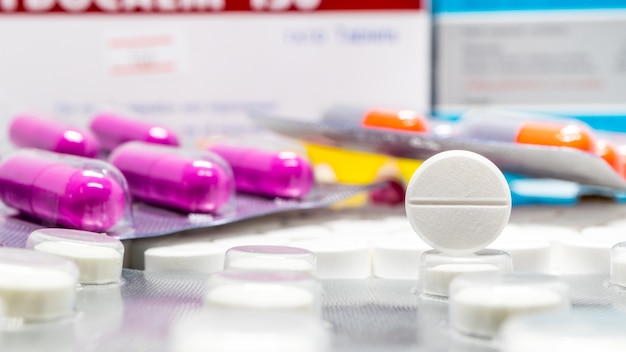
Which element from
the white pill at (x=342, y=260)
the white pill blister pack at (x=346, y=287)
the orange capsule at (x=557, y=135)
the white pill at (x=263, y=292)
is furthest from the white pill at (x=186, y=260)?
the orange capsule at (x=557, y=135)

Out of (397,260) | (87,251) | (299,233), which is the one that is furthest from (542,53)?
(87,251)

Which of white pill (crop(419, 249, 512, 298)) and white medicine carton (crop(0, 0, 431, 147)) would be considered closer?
white pill (crop(419, 249, 512, 298))

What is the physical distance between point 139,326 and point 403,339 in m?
0.21

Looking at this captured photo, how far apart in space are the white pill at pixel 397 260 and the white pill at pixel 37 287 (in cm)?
35

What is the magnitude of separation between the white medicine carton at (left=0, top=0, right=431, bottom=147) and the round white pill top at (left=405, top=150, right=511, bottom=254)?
1184 millimetres

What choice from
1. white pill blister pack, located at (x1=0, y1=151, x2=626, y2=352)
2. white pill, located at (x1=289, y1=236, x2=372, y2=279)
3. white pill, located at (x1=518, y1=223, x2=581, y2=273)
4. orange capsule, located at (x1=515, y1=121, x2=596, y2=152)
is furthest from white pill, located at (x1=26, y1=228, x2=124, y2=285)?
orange capsule, located at (x1=515, y1=121, x2=596, y2=152)

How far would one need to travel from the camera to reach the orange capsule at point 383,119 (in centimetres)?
144

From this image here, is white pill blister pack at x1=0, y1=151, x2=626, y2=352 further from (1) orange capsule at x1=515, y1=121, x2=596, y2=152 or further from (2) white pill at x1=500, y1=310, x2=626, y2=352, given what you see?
(1) orange capsule at x1=515, y1=121, x2=596, y2=152

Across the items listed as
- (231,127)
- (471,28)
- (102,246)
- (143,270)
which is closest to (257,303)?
(102,246)

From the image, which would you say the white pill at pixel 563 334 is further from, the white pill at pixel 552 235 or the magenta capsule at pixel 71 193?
the magenta capsule at pixel 71 193

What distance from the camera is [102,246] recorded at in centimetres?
86

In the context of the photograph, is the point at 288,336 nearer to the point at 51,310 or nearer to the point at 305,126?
the point at 51,310

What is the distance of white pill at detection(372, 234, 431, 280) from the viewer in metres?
0.95

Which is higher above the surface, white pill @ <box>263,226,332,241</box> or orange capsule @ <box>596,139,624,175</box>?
orange capsule @ <box>596,139,624,175</box>
